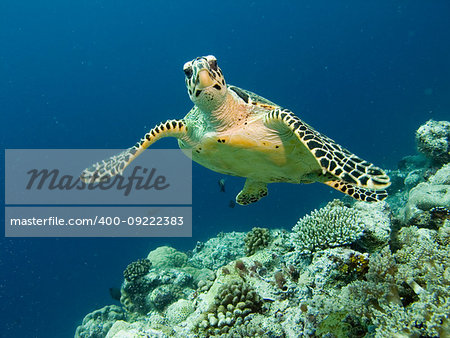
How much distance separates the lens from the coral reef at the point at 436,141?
356 inches

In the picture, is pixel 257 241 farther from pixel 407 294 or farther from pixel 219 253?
pixel 219 253

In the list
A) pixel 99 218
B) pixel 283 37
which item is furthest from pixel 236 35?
pixel 99 218

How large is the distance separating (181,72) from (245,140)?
8560 cm

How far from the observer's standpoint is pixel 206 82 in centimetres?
397

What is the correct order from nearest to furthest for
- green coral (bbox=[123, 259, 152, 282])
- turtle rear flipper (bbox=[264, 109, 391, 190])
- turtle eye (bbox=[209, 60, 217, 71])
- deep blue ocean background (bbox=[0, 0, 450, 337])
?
turtle rear flipper (bbox=[264, 109, 391, 190])
turtle eye (bbox=[209, 60, 217, 71])
green coral (bbox=[123, 259, 152, 282])
deep blue ocean background (bbox=[0, 0, 450, 337])

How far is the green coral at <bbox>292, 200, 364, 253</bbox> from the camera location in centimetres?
392

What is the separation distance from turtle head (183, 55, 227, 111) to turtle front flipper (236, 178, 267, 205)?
274cm

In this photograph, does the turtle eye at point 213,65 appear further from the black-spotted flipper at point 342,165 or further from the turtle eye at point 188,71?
the black-spotted flipper at point 342,165

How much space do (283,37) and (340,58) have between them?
788 inches

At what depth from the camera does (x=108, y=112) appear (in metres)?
80.9

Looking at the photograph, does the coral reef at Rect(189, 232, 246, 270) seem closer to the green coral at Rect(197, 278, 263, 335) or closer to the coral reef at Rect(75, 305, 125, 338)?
the coral reef at Rect(75, 305, 125, 338)

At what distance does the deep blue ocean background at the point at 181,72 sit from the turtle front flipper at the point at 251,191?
2188 inches

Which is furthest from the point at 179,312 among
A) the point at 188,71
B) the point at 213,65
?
the point at 213,65

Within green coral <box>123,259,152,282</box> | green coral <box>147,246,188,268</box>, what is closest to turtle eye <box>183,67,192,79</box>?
green coral <box>123,259,152,282</box>
